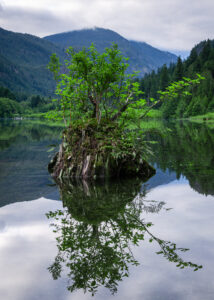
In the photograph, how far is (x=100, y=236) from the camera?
5898 millimetres

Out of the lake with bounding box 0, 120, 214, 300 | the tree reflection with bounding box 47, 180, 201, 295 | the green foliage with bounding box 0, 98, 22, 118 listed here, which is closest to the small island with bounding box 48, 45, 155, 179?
the lake with bounding box 0, 120, 214, 300

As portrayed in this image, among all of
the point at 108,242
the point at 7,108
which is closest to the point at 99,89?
the point at 108,242

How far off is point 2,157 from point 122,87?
10.1 meters

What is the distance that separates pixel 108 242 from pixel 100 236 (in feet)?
1.10

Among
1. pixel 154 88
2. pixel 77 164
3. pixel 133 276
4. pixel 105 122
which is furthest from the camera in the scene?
pixel 154 88

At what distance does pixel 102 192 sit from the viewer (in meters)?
9.76

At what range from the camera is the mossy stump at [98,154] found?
12281 mm

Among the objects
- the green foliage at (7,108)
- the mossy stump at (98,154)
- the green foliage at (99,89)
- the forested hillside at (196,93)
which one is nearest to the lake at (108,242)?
the mossy stump at (98,154)

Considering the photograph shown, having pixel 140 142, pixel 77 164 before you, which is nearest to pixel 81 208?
pixel 77 164

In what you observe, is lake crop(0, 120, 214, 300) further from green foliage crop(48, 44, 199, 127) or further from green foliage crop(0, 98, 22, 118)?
green foliage crop(0, 98, 22, 118)

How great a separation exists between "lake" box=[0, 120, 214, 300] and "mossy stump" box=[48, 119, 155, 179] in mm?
1692

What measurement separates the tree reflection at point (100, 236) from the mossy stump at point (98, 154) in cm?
266

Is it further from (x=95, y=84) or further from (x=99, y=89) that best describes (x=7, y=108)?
(x=99, y=89)

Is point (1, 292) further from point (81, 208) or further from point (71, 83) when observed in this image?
point (71, 83)
